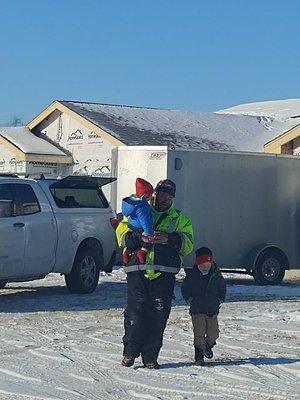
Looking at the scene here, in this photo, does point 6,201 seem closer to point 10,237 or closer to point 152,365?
point 10,237

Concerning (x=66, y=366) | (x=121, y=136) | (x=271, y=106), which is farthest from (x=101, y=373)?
(x=271, y=106)

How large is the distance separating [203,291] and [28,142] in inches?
975

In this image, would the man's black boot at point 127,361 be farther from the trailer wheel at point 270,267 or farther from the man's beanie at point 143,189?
the trailer wheel at point 270,267

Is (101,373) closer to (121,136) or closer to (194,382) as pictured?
(194,382)

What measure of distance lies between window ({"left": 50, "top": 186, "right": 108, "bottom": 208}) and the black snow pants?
6095mm

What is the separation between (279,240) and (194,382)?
32.9 ft

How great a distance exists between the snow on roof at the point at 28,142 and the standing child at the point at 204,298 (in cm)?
2321

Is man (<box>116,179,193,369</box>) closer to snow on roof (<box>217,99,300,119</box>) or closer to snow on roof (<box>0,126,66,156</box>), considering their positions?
snow on roof (<box>0,126,66,156</box>)

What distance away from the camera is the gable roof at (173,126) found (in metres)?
30.8

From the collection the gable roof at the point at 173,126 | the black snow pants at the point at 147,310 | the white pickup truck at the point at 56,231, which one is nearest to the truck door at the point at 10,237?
the white pickup truck at the point at 56,231

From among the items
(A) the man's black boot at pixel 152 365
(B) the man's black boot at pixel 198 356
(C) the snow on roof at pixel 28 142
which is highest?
(C) the snow on roof at pixel 28 142

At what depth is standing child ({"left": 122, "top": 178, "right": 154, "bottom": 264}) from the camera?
8688mm

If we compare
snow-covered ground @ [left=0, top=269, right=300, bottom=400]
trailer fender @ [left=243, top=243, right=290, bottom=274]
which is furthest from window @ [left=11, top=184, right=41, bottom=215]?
trailer fender @ [left=243, top=243, right=290, bottom=274]

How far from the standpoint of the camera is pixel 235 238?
17438 millimetres
